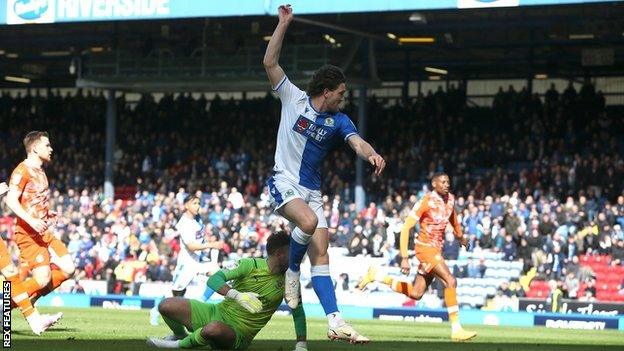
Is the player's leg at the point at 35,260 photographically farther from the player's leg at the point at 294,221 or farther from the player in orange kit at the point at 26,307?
the player's leg at the point at 294,221

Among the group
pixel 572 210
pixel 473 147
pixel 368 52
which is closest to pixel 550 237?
pixel 572 210

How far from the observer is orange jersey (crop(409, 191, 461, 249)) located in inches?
716

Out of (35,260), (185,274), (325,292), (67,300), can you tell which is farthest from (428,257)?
(67,300)

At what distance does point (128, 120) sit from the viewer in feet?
159

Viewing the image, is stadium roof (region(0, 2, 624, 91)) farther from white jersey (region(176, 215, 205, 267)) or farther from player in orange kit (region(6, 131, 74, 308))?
player in orange kit (region(6, 131, 74, 308))

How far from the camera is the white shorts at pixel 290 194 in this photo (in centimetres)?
1159

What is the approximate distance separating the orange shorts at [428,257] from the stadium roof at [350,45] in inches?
776

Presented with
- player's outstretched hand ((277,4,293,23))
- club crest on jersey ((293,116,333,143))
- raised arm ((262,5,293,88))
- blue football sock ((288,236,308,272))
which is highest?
player's outstretched hand ((277,4,293,23))

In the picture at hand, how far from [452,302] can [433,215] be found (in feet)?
4.43

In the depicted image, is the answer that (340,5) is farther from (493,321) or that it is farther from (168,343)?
(168,343)

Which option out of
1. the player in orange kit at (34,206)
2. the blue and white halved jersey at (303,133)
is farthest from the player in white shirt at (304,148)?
the player in orange kit at (34,206)

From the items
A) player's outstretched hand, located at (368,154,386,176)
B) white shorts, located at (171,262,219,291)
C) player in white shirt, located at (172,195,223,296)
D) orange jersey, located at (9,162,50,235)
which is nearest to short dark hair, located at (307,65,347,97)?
player's outstretched hand, located at (368,154,386,176)

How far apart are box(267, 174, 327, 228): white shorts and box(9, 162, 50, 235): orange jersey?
406cm

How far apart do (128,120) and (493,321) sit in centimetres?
2436
